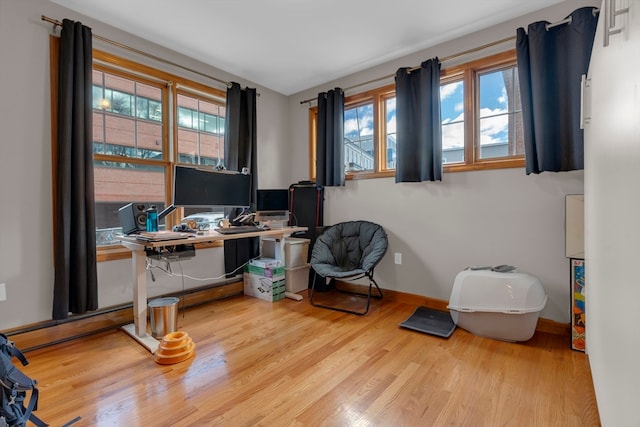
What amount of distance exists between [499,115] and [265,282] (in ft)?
9.02

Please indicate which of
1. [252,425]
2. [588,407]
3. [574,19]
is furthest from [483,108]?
[252,425]

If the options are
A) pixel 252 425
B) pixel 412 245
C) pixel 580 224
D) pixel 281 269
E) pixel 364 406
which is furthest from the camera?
pixel 281 269

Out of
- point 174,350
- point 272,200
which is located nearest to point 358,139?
point 272,200

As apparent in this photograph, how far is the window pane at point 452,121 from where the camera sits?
287 cm

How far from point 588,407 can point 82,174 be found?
3.46 m

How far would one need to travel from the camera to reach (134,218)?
238 cm

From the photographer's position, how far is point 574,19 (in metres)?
2.16

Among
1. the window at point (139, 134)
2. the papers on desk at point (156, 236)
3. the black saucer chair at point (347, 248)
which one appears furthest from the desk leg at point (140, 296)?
the black saucer chair at point (347, 248)

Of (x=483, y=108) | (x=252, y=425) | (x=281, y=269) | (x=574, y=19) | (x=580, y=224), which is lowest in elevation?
(x=252, y=425)

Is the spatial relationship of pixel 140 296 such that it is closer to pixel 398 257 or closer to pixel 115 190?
pixel 115 190

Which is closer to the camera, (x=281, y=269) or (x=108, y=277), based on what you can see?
(x=108, y=277)

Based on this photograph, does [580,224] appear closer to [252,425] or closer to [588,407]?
[588,407]

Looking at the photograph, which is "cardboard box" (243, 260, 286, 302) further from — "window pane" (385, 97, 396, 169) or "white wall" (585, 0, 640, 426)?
"white wall" (585, 0, 640, 426)

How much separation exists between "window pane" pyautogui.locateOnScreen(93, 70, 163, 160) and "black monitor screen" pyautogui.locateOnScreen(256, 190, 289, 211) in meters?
1.07
